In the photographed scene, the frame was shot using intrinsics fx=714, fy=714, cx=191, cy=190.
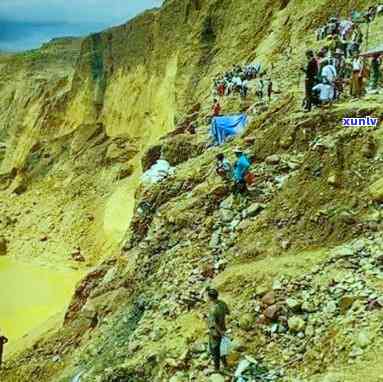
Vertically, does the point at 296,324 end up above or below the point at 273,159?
below

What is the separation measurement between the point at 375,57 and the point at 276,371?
8.85 metres

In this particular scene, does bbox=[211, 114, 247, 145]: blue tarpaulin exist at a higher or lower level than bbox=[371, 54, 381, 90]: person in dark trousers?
lower

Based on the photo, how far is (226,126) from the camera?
18.6 m

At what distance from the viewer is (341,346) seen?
8.52 meters

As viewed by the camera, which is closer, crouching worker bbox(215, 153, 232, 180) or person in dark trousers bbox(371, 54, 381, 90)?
crouching worker bbox(215, 153, 232, 180)

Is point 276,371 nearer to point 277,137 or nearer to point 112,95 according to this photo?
point 277,137

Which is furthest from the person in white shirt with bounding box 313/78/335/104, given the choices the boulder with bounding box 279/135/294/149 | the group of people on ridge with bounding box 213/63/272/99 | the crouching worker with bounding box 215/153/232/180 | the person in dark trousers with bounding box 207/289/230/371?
the person in dark trousers with bounding box 207/289/230/371

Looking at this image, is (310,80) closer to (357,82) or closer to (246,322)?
(357,82)

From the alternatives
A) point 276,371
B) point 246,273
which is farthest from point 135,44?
point 276,371

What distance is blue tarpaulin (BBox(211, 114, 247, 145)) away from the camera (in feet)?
59.9

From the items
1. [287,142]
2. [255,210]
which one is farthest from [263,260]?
[287,142]

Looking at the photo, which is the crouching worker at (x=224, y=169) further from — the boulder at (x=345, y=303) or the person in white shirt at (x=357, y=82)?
the boulder at (x=345, y=303)

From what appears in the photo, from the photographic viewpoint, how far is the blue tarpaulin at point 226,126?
18.3 meters

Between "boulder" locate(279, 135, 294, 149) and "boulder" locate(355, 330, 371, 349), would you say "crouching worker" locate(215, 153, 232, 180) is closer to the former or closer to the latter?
"boulder" locate(279, 135, 294, 149)
